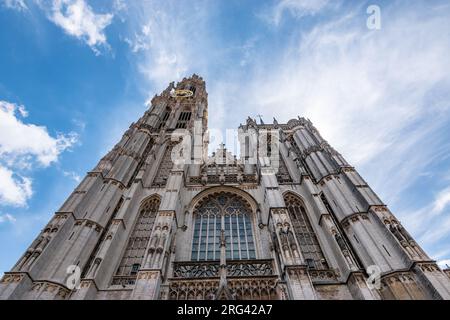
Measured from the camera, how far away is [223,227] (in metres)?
17.1

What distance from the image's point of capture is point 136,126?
1021 inches

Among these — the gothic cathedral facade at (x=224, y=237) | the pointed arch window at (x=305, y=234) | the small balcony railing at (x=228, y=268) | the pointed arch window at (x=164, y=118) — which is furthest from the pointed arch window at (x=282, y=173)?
the pointed arch window at (x=164, y=118)

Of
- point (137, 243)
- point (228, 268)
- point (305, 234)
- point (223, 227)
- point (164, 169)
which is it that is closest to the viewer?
point (228, 268)

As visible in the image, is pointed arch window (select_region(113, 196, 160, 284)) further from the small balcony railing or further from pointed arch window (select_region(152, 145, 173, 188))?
the small balcony railing

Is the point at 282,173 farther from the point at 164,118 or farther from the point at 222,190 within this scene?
the point at 164,118

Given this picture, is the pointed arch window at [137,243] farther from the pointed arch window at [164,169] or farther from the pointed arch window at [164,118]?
the pointed arch window at [164,118]

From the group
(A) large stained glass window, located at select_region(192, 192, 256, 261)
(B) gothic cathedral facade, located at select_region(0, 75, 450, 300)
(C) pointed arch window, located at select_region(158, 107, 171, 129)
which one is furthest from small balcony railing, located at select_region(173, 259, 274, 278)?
(C) pointed arch window, located at select_region(158, 107, 171, 129)

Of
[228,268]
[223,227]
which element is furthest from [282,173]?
[228,268]

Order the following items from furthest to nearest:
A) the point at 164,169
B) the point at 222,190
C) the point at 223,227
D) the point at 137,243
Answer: the point at 164,169 < the point at 222,190 < the point at 223,227 < the point at 137,243

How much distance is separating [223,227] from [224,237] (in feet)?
8.26

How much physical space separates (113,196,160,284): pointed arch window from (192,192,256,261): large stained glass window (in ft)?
10.1

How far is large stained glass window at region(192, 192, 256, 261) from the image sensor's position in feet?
50.5

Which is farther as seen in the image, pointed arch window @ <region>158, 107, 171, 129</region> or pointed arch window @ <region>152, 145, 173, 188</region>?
pointed arch window @ <region>158, 107, 171, 129</region>
